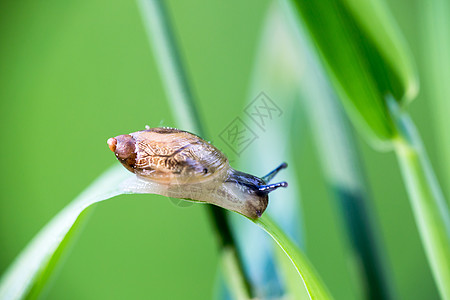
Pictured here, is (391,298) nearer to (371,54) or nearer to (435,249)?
(435,249)

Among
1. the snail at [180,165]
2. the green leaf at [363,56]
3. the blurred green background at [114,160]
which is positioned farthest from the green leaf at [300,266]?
the blurred green background at [114,160]

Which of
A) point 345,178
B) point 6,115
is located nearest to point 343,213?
point 345,178

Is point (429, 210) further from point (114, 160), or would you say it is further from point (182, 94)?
point (114, 160)

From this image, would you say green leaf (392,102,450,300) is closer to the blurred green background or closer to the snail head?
the snail head

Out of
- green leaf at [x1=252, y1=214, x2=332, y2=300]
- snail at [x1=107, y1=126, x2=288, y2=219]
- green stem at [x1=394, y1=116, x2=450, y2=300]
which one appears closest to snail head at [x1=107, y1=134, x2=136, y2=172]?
snail at [x1=107, y1=126, x2=288, y2=219]

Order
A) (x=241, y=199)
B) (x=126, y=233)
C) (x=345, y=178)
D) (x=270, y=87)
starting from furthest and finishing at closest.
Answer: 1. (x=126, y=233)
2. (x=270, y=87)
3. (x=345, y=178)
4. (x=241, y=199)

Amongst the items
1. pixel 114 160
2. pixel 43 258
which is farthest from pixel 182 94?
pixel 114 160
